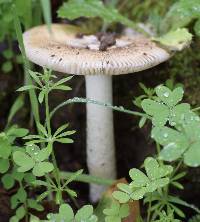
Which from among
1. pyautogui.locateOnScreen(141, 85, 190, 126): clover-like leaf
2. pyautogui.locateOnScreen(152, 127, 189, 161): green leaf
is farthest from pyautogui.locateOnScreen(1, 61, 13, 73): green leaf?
pyautogui.locateOnScreen(152, 127, 189, 161): green leaf

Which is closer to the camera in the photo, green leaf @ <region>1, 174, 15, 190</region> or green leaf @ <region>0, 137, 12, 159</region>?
green leaf @ <region>0, 137, 12, 159</region>

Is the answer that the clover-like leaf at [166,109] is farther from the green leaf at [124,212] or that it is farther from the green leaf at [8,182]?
the green leaf at [8,182]

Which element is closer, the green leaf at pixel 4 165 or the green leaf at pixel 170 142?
the green leaf at pixel 170 142

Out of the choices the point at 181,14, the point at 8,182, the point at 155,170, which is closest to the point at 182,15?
the point at 181,14

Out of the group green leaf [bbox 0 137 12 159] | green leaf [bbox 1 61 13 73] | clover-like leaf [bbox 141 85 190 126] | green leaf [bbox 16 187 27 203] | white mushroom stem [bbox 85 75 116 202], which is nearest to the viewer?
clover-like leaf [bbox 141 85 190 126]

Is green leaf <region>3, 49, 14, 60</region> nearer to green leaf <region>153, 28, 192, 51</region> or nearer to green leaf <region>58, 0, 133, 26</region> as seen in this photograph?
green leaf <region>58, 0, 133, 26</region>

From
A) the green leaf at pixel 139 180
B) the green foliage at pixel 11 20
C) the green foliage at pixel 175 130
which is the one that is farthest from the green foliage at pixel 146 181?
the green foliage at pixel 11 20

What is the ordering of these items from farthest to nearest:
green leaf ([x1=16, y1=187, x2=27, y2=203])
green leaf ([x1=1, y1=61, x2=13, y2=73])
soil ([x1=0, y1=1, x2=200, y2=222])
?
green leaf ([x1=1, y1=61, x2=13, y2=73]), soil ([x1=0, y1=1, x2=200, y2=222]), green leaf ([x1=16, y1=187, x2=27, y2=203])

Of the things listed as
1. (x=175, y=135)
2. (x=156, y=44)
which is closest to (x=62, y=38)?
(x=156, y=44)
